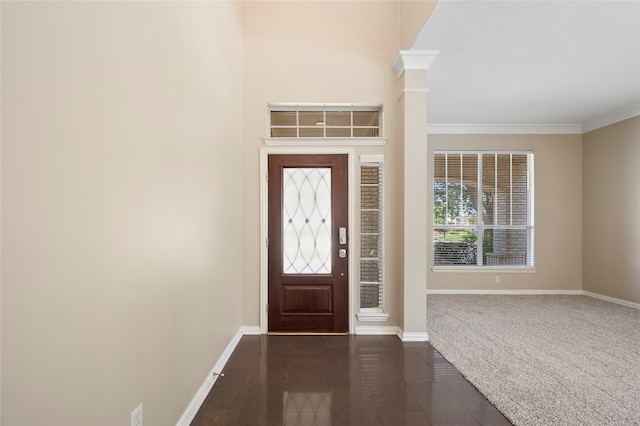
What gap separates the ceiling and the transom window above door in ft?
3.01

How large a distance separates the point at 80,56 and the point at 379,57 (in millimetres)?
3219

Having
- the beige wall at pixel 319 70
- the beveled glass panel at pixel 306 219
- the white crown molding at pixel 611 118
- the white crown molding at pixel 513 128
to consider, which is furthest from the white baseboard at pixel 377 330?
the white crown molding at pixel 611 118

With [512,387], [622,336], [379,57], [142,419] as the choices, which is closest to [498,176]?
[622,336]

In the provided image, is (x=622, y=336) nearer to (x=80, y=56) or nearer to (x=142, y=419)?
(x=142, y=419)

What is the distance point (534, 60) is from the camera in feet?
11.3


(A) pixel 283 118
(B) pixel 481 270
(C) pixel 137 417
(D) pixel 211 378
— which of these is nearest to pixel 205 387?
(D) pixel 211 378

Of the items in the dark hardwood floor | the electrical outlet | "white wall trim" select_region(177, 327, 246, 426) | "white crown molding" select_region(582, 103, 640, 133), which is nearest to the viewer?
the electrical outlet

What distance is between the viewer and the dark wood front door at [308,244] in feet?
11.9

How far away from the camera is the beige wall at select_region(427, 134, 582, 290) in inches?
221

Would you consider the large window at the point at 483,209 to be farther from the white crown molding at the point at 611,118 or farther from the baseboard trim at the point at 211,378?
the baseboard trim at the point at 211,378

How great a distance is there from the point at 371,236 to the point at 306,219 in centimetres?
80

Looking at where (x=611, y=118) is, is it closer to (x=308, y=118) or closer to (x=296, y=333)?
(x=308, y=118)

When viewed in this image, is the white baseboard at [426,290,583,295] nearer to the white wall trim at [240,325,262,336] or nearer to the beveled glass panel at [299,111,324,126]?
the white wall trim at [240,325,262,336]

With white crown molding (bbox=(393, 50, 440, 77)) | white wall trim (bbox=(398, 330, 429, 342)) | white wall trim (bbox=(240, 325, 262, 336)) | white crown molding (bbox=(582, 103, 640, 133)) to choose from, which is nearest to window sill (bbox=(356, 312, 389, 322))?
white wall trim (bbox=(398, 330, 429, 342))
